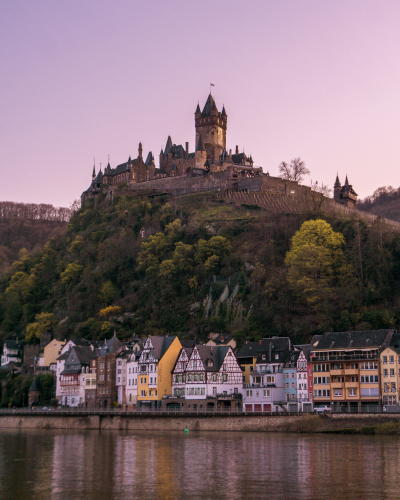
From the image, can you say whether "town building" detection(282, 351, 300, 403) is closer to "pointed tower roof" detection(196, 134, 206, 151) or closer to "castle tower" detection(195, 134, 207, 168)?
"castle tower" detection(195, 134, 207, 168)

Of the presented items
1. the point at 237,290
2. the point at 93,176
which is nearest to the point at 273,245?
the point at 237,290

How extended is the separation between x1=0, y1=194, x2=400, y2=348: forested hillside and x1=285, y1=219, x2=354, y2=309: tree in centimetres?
14

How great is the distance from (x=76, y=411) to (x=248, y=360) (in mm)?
18954

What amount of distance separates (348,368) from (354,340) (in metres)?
2.72

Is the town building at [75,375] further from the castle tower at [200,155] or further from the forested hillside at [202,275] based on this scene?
the castle tower at [200,155]

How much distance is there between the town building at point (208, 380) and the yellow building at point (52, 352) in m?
27.4

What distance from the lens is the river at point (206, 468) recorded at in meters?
30.8

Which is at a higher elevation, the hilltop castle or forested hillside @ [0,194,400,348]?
the hilltop castle

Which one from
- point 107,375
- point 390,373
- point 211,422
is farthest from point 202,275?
point 390,373

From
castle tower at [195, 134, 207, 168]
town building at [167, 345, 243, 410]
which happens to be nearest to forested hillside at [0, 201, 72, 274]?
castle tower at [195, 134, 207, 168]

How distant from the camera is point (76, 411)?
71.6 meters

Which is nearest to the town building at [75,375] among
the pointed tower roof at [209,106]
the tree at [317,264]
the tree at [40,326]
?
the tree at [40,326]

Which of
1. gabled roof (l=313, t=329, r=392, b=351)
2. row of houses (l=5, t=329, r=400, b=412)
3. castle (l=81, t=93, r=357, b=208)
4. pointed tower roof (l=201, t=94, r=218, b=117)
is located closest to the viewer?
row of houses (l=5, t=329, r=400, b=412)

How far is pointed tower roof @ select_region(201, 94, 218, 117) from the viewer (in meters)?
147
